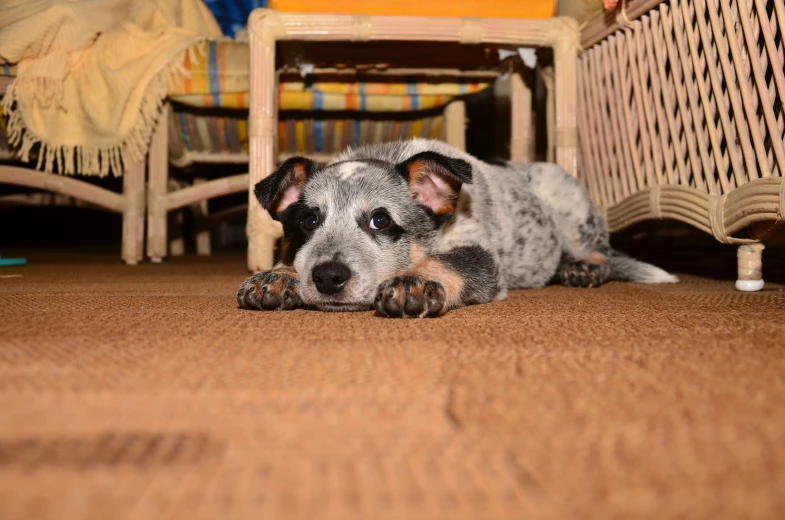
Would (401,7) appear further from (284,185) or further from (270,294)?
(270,294)

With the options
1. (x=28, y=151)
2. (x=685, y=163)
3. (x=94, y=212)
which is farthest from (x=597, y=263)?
(x=94, y=212)

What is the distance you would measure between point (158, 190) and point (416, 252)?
9.43 feet

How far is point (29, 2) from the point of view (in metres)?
4.26

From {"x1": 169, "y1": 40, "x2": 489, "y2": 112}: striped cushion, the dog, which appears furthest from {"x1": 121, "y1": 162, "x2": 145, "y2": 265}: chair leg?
the dog

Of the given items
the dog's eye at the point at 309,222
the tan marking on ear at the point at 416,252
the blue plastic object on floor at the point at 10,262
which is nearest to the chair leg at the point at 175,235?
the blue plastic object on floor at the point at 10,262

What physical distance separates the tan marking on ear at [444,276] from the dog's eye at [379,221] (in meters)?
0.20

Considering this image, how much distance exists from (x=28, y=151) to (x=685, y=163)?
13.5 ft

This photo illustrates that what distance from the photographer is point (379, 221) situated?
8.13 feet

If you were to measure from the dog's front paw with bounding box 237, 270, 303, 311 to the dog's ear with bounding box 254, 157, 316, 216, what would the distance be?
394 mm

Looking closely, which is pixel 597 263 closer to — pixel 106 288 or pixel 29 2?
pixel 106 288

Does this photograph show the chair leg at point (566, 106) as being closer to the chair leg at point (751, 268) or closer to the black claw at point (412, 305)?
the chair leg at point (751, 268)

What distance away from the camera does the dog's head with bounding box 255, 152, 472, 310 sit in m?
2.22

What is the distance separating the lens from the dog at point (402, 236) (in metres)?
2.20

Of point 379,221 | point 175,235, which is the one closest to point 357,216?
point 379,221
